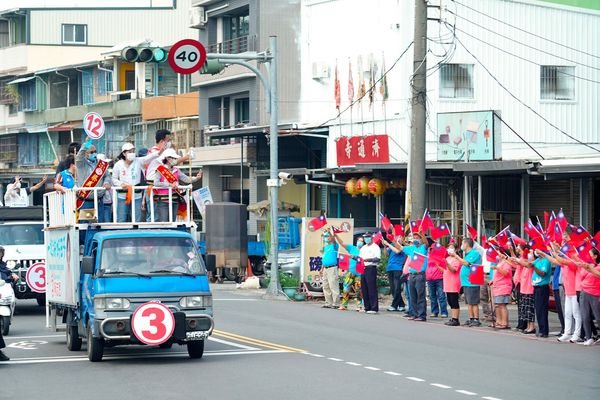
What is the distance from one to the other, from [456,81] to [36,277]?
20399mm

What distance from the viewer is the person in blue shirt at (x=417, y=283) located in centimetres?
2567

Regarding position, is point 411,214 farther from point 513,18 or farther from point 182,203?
point 513,18

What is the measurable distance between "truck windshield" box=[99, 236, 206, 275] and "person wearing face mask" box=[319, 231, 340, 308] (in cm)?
1132

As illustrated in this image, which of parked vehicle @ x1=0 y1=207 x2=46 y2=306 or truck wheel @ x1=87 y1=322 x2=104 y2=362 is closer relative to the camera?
truck wheel @ x1=87 y1=322 x2=104 y2=362

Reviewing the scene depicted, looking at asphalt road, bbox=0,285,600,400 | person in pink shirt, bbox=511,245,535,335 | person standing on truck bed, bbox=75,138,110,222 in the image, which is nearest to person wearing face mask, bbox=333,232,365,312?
asphalt road, bbox=0,285,600,400

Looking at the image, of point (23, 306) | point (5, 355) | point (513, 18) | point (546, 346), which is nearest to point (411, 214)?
point (546, 346)

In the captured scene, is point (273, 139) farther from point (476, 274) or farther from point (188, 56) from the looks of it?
point (476, 274)

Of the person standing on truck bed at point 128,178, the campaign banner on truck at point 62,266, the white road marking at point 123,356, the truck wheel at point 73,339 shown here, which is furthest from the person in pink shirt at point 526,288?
the campaign banner on truck at point 62,266

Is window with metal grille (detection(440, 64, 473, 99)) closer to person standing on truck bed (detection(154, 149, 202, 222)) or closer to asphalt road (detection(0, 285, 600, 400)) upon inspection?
asphalt road (detection(0, 285, 600, 400))

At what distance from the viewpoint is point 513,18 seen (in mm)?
41094

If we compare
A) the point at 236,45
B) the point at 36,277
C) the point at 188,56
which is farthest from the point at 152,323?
the point at 236,45

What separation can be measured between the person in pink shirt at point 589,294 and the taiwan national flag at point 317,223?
10.7m

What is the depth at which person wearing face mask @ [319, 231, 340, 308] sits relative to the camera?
29.4 m

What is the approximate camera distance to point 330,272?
29609 millimetres
